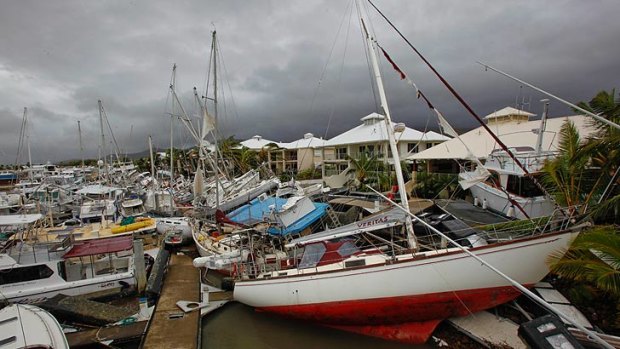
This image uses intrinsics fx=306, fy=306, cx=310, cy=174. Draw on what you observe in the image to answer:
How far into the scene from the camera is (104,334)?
10430 millimetres

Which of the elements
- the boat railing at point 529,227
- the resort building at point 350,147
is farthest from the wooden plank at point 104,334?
the resort building at point 350,147

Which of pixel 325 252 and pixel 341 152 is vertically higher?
pixel 341 152

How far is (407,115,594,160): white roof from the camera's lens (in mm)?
22047

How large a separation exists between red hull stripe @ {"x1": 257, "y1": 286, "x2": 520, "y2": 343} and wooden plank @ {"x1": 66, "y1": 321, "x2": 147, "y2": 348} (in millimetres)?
5229

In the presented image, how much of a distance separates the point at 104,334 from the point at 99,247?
4.94 m

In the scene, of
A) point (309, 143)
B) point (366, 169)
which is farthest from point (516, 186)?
point (309, 143)

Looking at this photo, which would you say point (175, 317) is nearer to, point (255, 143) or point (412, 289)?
point (412, 289)

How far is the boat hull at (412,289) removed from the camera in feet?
30.2

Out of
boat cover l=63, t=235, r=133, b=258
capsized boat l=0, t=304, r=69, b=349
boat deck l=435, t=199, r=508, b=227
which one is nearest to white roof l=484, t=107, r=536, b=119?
boat deck l=435, t=199, r=508, b=227

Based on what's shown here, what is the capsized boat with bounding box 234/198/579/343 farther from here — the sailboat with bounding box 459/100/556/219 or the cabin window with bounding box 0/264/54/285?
the cabin window with bounding box 0/264/54/285

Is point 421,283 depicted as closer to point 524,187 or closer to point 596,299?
point 596,299

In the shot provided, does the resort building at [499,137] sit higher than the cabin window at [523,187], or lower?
higher

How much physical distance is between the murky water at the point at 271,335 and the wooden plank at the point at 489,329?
1413 millimetres

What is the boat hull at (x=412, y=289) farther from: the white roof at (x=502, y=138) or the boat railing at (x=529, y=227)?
the white roof at (x=502, y=138)
